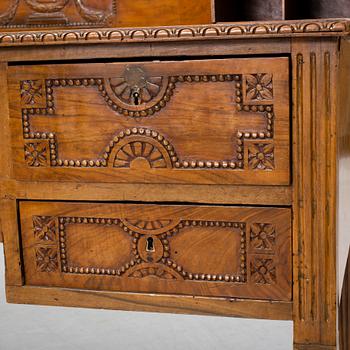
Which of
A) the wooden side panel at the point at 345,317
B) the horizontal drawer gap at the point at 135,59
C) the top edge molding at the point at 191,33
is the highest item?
the top edge molding at the point at 191,33

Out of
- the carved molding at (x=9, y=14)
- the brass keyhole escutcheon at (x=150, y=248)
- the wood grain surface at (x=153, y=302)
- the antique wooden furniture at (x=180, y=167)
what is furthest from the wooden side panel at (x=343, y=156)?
the carved molding at (x=9, y=14)

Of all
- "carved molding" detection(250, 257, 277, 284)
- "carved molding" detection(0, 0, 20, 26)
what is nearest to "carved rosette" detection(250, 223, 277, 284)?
"carved molding" detection(250, 257, 277, 284)

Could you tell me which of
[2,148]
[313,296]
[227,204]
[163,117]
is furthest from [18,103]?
[313,296]

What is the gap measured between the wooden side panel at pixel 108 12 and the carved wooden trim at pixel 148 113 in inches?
9.0

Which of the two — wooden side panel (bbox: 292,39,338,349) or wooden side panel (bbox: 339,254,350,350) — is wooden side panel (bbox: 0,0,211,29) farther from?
wooden side panel (bbox: 339,254,350,350)

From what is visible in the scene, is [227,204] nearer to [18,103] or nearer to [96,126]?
[96,126]

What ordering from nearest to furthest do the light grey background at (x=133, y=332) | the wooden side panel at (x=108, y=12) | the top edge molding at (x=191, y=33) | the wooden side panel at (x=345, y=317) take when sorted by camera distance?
the top edge molding at (x=191, y=33), the wooden side panel at (x=108, y=12), the wooden side panel at (x=345, y=317), the light grey background at (x=133, y=332)

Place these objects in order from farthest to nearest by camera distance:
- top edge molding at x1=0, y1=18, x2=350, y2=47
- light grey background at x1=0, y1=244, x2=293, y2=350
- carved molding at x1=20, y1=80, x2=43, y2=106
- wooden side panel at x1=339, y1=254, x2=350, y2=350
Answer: light grey background at x1=0, y1=244, x2=293, y2=350 → wooden side panel at x1=339, y1=254, x2=350, y2=350 → carved molding at x1=20, y1=80, x2=43, y2=106 → top edge molding at x1=0, y1=18, x2=350, y2=47

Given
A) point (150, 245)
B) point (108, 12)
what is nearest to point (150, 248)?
point (150, 245)

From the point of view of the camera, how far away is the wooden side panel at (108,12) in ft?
3.47

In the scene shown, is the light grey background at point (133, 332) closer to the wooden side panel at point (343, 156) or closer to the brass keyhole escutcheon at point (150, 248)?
the wooden side panel at point (343, 156)

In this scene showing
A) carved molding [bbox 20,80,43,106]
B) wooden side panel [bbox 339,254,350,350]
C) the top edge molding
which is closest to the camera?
the top edge molding

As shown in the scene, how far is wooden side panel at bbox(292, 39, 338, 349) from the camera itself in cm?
80

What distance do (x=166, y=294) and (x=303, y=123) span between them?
278 millimetres
